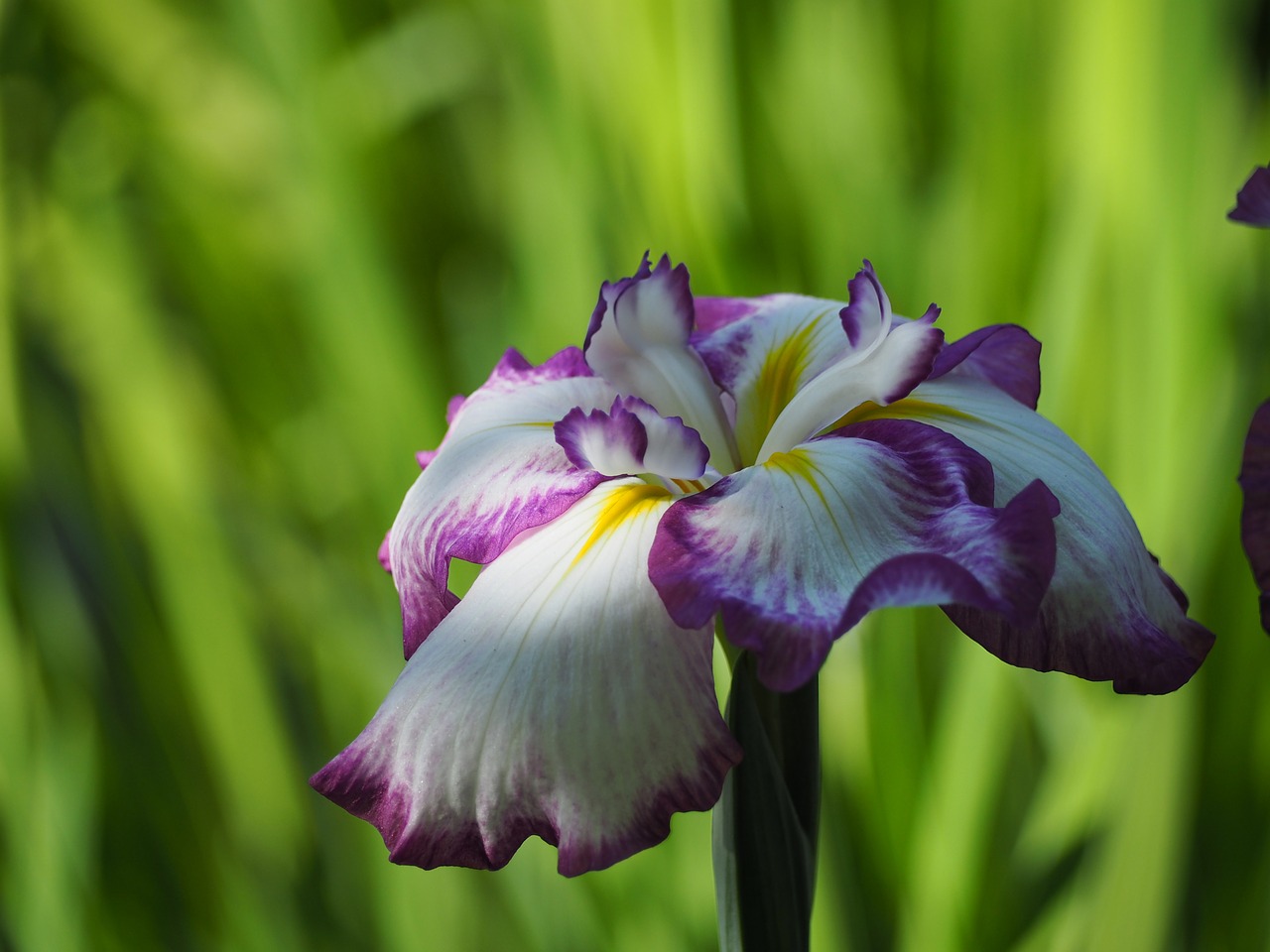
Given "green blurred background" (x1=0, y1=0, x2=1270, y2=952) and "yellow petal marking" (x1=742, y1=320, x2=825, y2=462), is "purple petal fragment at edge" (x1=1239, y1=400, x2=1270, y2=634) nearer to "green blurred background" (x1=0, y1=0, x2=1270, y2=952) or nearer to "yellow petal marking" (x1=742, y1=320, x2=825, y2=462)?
"yellow petal marking" (x1=742, y1=320, x2=825, y2=462)

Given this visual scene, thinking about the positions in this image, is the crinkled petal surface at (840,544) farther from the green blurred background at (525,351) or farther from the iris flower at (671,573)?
the green blurred background at (525,351)

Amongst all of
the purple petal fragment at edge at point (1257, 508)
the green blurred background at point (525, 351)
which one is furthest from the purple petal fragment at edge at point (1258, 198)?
the green blurred background at point (525, 351)

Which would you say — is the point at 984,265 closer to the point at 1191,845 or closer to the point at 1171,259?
the point at 1171,259

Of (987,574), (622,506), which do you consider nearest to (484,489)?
(622,506)

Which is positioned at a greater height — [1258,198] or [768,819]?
[1258,198]

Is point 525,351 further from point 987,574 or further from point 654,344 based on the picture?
point 987,574

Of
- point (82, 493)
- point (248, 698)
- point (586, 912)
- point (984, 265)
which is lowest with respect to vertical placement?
point (586, 912)

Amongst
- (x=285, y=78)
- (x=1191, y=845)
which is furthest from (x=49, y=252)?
(x=1191, y=845)
